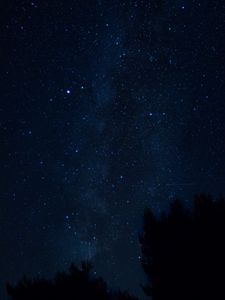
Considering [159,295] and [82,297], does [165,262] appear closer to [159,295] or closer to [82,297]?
[159,295]

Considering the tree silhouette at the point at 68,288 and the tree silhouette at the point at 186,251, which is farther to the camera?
the tree silhouette at the point at 68,288

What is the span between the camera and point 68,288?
38.1 ft

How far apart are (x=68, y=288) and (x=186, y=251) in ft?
15.7

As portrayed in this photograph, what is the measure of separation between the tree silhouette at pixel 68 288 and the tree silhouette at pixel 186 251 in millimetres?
2852

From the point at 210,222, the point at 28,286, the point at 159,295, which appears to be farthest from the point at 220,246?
the point at 28,286

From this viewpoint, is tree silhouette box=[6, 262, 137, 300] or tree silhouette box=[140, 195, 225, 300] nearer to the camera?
tree silhouette box=[140, 195, 225, 300]

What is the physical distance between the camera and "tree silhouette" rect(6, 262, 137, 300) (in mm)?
11492

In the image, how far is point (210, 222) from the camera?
8.72 metres

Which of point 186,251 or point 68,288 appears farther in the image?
point 68,288

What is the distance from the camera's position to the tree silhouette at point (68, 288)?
37.7 feet

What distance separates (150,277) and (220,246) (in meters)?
1.95

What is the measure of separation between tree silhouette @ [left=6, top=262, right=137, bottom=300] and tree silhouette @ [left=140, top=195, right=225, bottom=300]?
9.36 ft

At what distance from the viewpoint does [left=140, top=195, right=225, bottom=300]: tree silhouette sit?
8.21m

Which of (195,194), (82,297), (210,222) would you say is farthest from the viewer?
(82,297)
